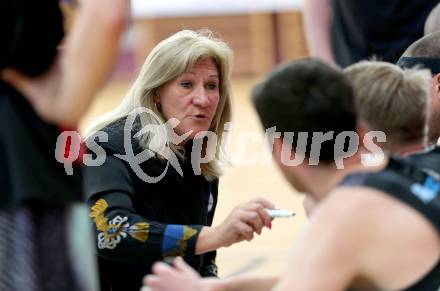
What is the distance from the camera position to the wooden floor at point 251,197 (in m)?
6.62

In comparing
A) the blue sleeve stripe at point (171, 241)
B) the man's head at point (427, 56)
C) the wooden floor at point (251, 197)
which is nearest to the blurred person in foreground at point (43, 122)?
the blue sleeve stripe at point (171, 241)

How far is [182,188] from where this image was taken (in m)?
3.64

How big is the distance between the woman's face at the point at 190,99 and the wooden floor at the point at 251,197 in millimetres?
1142

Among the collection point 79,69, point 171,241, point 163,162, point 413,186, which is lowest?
point 171,241

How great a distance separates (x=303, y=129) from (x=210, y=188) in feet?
5.03

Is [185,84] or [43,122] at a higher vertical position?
[43,122]

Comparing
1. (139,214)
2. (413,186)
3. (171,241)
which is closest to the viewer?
(413,186)

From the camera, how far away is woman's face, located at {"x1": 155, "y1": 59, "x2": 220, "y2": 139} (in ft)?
11.9

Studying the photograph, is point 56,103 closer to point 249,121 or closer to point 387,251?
point 387,251

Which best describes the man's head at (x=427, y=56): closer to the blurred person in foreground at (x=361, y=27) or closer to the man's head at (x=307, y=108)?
the blurred person in foreground at (x=361, y=27)

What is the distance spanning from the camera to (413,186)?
232 centimetres

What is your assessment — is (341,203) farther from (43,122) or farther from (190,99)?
(190,99)

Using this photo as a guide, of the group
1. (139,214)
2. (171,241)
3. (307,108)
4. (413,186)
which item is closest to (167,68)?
(139,214)

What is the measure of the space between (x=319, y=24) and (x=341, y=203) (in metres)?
2.14
